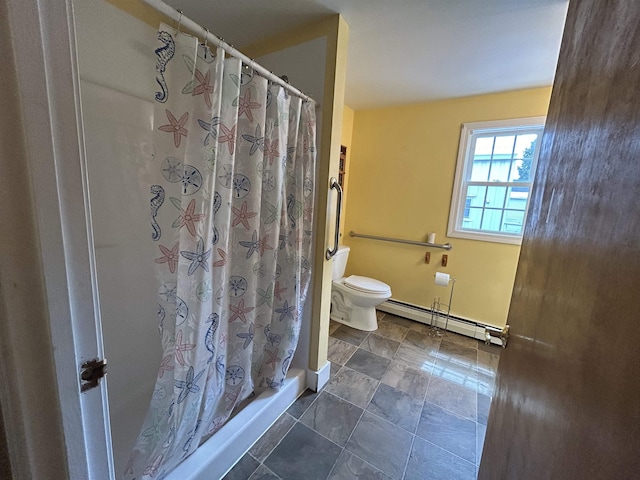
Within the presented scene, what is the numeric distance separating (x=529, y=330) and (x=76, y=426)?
985 mm

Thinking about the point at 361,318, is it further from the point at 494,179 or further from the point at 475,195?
the point at 494,179

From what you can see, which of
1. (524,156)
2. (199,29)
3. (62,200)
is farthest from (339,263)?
(62,200)

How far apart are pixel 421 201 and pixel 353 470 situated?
2.18 metres

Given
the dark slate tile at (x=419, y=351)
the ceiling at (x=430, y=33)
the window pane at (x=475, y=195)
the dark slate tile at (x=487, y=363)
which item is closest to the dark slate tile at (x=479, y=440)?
the dark slate tile at (x=419, y=351)

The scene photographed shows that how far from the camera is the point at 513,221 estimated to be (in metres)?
2.19

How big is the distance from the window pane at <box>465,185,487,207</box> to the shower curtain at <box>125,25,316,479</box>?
1.76 m

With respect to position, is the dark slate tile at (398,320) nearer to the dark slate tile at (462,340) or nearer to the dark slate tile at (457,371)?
the dark slate tile at (462,340)

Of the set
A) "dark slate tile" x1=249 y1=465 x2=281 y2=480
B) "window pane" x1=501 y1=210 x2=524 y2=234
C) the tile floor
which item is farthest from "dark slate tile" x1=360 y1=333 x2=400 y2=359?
"window pane" x1=501 y1=210 x2=524 y2=234

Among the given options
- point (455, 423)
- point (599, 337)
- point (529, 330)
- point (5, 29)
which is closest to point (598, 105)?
point (599, 337)

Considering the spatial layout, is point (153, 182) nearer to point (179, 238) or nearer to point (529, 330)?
point (179, 238)

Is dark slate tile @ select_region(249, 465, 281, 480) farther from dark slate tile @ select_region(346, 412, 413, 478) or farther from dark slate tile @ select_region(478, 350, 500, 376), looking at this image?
dark slate tile @ select_region(478, 350, 500, 376)

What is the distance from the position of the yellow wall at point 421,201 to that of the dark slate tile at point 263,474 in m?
1.96

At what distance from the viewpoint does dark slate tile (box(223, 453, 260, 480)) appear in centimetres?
114

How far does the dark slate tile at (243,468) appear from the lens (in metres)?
1.14
